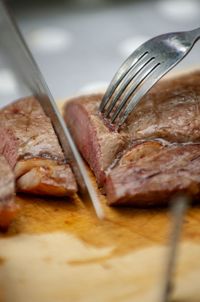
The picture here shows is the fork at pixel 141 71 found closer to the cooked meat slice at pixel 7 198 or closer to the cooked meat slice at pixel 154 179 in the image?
the cooked meat slice at pixel 154 179

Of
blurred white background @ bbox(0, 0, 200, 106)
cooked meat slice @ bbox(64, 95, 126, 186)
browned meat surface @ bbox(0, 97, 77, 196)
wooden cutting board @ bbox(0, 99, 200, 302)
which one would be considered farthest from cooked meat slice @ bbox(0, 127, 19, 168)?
blurred white background @ bbox(0, 0, 200, 106)

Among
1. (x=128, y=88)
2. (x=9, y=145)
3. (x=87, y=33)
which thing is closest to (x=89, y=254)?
(x=9, y=145)

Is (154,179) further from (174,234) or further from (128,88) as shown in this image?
(174,234)

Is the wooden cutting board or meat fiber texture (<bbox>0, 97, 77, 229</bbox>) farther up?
meat fiber texture (<bbox>0, 97, 77, 229</bbox>)

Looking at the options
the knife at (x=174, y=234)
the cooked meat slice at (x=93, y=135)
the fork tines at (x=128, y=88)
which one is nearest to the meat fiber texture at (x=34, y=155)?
the cooked meat slice at (x=93, y=135)

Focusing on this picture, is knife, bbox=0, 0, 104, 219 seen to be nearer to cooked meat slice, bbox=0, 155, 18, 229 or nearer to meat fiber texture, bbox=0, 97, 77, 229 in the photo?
meat fiber texture, bbox=0, 97, 77, 229

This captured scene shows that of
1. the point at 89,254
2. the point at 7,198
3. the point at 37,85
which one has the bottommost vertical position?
the point at 89,254
